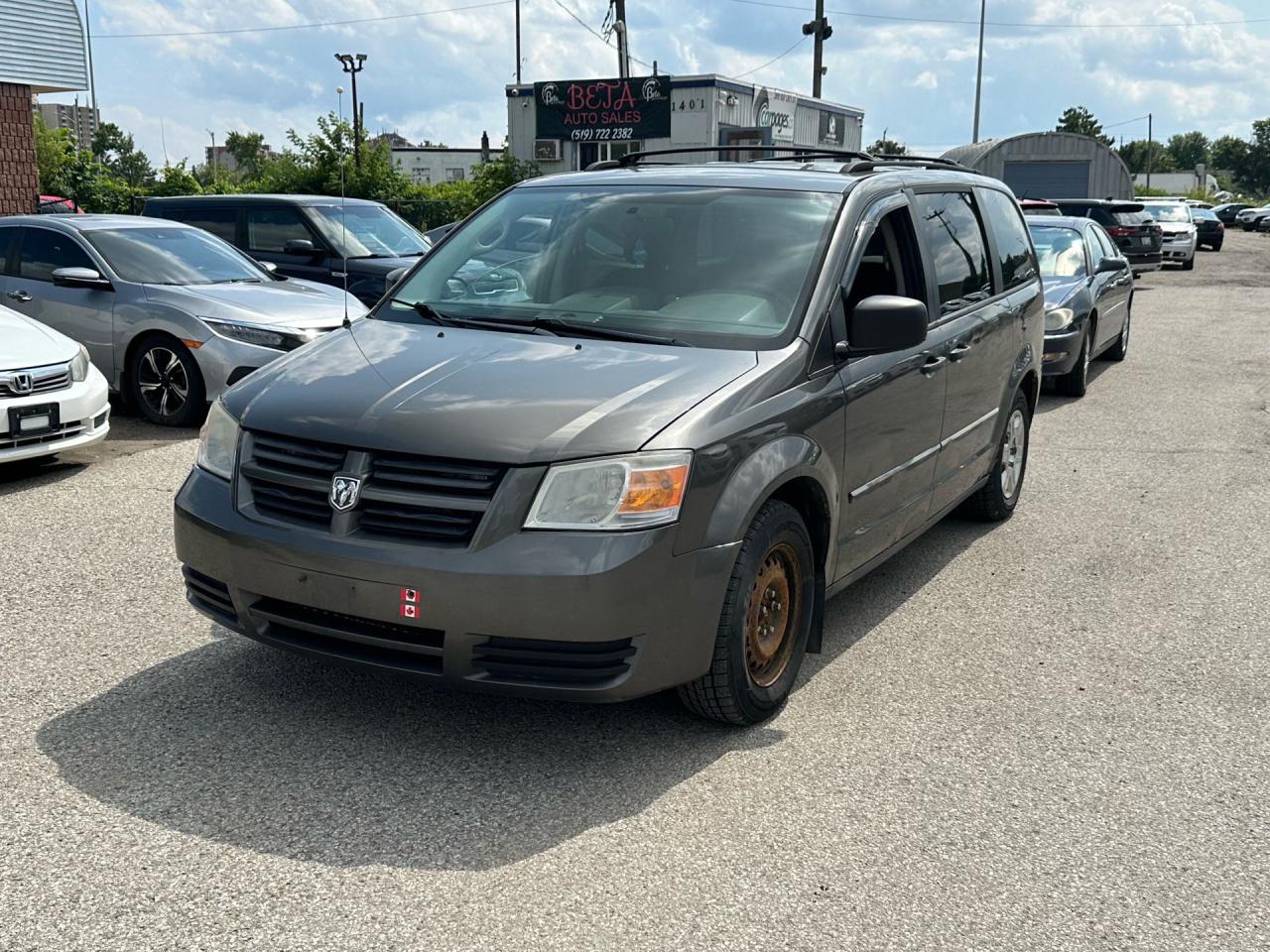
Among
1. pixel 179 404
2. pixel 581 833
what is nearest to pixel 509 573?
pixel 581 833

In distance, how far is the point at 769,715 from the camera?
14.1ft

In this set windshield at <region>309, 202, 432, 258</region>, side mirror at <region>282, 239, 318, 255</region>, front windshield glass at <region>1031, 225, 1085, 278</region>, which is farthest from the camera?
windshield at <region>309, 202, 432, 258</region>

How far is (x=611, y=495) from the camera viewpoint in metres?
3.62

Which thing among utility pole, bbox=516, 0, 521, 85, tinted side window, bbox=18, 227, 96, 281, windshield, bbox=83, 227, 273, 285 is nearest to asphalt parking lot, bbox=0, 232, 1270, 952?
windshield, bbox=83, 227, 273, 285

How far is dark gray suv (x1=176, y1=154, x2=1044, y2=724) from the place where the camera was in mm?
3607

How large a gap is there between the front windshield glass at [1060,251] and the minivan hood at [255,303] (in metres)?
6.71

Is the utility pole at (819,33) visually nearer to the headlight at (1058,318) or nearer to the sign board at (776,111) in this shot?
the sign board at (776,111)

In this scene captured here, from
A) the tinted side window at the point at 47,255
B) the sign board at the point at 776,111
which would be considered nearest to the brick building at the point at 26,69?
the tinted side window at the point at 47,255

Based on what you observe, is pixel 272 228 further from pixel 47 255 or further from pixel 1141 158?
pixel 1141 158

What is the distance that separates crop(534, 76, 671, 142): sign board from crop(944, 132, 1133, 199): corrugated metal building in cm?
1645

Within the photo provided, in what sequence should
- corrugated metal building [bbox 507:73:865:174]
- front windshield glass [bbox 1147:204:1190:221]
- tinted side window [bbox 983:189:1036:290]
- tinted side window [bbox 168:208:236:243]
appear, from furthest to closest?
corrugated metal building [bbox 507:73:865:174] < front windshield glass [bbox 1147:204:1190:221] < tinted side window [bbox 168:208:236:243] < tinted side window [bbox 983:189:1036:290]

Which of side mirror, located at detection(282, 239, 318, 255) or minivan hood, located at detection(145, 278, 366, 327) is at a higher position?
side mirror, located at detection(282, 239, 318, 255)

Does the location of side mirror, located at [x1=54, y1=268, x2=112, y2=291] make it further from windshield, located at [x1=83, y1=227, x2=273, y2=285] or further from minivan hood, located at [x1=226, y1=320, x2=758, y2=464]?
minivan hood, located at [x1=226, y1=320, x2=758, y2=464]

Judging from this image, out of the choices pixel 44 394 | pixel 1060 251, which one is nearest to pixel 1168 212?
pixel 1060 251
